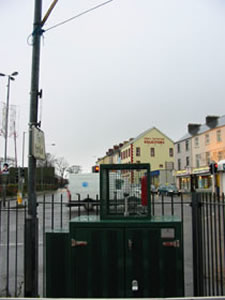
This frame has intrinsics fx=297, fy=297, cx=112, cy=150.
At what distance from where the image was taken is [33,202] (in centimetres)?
444

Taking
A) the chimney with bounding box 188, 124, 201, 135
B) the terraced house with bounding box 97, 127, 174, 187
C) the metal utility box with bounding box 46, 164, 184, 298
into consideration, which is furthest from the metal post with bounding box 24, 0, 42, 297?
the terraced house with bounding box 97, 127, 174, 187

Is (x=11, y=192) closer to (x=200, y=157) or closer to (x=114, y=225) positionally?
(x=200, y=157)

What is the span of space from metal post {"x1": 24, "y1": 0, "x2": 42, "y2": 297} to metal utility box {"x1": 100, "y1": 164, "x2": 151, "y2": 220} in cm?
104

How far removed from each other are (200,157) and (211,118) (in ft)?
21.3

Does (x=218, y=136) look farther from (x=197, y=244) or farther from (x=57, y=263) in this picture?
(x=57, y=263)

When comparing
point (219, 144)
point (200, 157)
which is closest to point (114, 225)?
point (219, 144)

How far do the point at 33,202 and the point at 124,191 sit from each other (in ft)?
4.52

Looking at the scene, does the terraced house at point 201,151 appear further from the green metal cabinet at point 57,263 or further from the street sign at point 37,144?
the green metal cabinet at point 57,263

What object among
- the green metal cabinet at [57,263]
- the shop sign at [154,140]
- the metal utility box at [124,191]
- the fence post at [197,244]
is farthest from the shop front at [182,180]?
the green metal cabinet at [57,263]

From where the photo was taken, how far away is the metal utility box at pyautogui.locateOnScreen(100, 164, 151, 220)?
4359mm

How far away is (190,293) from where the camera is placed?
16.6 feet

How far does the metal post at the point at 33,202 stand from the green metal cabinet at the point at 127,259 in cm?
64

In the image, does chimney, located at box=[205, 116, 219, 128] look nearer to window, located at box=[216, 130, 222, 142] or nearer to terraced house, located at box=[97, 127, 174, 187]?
window, located at box=[216, 130, 222, 142]

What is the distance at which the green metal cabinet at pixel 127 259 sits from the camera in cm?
396
